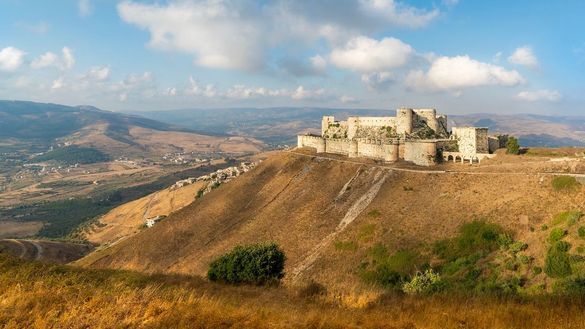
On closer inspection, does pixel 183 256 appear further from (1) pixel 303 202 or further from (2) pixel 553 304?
(2) pixel 553 304

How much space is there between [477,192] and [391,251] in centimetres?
1390

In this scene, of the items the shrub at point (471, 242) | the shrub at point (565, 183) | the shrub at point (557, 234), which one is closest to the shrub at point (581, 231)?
the shrub at point (557, 234)

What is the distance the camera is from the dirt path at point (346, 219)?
4718 centimetres

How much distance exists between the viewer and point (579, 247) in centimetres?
3191

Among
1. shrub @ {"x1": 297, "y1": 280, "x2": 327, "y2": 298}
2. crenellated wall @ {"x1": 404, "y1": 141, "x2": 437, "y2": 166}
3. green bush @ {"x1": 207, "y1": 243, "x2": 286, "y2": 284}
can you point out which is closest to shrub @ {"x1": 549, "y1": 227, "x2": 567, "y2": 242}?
green bush @ {"x1": 207, "y1": 243, "x2": 286, "y2": 284}

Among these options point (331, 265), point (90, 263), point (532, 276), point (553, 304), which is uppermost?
point (553, 304)

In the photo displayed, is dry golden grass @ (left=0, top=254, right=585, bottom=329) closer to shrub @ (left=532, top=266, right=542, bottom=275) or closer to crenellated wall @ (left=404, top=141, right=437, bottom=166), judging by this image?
shrub @ (left=532, top=266, right=542, bottom=275)

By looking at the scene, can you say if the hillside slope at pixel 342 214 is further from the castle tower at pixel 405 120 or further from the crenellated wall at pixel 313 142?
the castle tower at pixel 405 120

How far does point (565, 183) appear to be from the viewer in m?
43.4

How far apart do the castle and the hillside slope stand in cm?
437

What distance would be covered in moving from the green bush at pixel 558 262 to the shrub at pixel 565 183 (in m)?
12.7

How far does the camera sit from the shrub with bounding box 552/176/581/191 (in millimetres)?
42625

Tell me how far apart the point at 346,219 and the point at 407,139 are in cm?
2178

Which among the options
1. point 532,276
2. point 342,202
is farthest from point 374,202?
point 532,276
